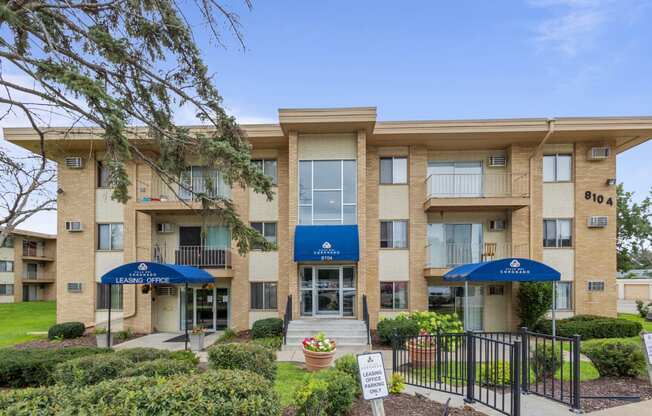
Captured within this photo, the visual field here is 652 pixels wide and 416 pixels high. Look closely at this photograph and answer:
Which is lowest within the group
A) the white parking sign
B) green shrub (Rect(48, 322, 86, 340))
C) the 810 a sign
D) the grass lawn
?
the grass lawn

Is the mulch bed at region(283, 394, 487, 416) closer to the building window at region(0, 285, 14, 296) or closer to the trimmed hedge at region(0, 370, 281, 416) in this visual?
the trimmed hedge at region(0, 370, 281, 416)

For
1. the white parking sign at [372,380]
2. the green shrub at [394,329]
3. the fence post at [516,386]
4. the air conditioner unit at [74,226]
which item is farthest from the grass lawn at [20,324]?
the fence post at [516,386]

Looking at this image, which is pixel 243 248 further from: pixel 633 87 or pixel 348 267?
pixel 633 87

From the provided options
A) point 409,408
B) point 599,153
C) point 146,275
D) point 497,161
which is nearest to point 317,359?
point 409,408

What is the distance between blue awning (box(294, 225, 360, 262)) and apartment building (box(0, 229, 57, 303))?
36.4 m

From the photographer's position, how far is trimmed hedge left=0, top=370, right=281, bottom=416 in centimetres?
414

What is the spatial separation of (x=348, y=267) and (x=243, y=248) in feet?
26.6

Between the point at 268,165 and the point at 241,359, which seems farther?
the point at 268,165

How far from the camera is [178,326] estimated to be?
57.6 feet

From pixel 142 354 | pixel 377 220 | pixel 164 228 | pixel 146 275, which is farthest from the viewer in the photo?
pixel 164 228

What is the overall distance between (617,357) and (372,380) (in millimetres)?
6415

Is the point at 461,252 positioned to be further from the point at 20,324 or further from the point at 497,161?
the point at 20,324

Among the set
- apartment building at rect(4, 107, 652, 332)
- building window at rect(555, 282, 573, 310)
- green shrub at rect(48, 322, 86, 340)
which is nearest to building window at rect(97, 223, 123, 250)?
apartment building at rect(4, 107, 652, 332)

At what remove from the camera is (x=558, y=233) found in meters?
17.0
